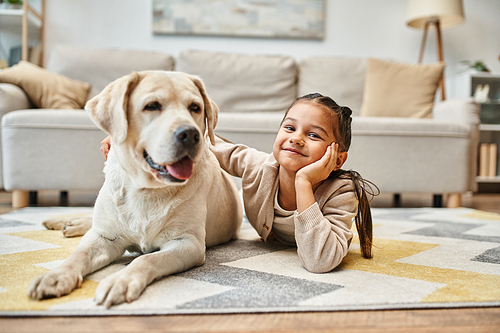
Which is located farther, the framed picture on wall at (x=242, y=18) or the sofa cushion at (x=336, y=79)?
the framed picture on wall at (x=242, y=18)

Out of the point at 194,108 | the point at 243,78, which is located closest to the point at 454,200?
the point at 243,78

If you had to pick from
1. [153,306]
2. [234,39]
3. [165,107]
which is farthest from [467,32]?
[153,306]

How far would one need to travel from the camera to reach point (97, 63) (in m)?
3.80

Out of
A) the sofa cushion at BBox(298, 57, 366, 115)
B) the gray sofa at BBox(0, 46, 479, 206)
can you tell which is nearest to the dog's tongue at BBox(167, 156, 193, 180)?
the gray sofa at BBox(0, 46, 479, 206)

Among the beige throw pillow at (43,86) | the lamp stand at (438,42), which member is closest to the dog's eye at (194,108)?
the beige throw pillow at (43,86)

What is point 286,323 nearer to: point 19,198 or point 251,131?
point 251,131

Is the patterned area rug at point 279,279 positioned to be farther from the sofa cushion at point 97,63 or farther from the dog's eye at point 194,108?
the sofa cushion at point 97,63

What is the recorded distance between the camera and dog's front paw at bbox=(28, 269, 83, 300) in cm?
95

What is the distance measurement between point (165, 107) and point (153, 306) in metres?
0.60

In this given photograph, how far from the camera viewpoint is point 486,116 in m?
4.70

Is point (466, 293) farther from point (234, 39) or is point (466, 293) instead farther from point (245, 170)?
point (234, 39)

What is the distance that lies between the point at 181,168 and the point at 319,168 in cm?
46

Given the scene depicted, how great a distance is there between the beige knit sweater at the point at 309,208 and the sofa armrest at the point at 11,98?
1.93 metres

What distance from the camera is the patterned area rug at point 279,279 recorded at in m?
0.93
